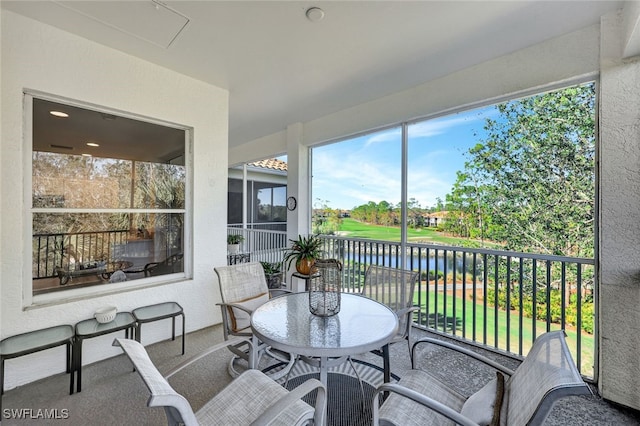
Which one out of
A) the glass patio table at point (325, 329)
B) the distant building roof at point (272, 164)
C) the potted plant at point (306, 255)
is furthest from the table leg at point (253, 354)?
the distant building roof at point (272, 164)

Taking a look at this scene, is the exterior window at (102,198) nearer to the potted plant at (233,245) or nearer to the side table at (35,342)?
the side table at (35,342)

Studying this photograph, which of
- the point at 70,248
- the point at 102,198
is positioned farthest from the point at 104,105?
the point at 70,248

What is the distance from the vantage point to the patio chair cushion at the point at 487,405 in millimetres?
1195

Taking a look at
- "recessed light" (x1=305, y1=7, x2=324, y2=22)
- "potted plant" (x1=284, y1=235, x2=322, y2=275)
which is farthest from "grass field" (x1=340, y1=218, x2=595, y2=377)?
"recessed light" (x1=305, y1=7, x2=324, y2=22)

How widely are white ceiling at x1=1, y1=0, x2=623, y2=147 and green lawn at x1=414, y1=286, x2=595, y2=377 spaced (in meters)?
2.74

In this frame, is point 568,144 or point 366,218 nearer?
point 568,144

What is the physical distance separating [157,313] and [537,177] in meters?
4.18

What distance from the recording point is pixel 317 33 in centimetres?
234

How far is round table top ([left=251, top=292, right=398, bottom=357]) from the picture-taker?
59.1 inches

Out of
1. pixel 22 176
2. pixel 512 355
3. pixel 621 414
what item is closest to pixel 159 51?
pixel 22 176

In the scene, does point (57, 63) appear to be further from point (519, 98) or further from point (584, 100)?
point (584, 100)

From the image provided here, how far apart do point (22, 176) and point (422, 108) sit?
4010mm

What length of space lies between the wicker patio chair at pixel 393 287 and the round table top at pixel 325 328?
42 centimetres

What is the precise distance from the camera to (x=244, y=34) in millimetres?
2375
